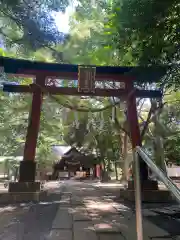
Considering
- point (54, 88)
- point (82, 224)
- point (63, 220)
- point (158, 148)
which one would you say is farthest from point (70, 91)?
point (158, 148)

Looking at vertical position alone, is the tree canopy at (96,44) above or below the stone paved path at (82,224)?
above

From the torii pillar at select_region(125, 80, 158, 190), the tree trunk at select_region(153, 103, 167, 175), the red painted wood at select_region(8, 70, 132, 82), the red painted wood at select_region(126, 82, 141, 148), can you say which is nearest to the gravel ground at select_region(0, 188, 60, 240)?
the torii pillar at select_region(125, 80, 158, 190)

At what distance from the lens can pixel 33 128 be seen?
7.81 meters

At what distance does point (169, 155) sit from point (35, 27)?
16.0 metres

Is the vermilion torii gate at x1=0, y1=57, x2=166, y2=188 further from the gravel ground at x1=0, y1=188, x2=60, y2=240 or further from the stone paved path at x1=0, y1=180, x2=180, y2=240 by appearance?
the stone paved path at x1=0, y1=180, x2=180, y2=240

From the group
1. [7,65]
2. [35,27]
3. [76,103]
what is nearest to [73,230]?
[35,27]

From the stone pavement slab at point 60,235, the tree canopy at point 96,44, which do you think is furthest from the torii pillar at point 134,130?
the stone pavement slab at point 60,235

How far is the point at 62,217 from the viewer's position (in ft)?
16.2

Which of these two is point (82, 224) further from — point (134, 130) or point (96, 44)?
point (96, 44)

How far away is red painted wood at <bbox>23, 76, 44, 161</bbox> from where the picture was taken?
765 centimetres

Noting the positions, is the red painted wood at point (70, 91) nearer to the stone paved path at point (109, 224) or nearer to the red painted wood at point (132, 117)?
the red painted wood at point (132, 117)

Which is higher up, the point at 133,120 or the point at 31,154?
the point at 133,120

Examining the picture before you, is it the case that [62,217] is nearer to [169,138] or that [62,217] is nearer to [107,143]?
[169,138]

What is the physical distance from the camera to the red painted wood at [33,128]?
7652 mm
